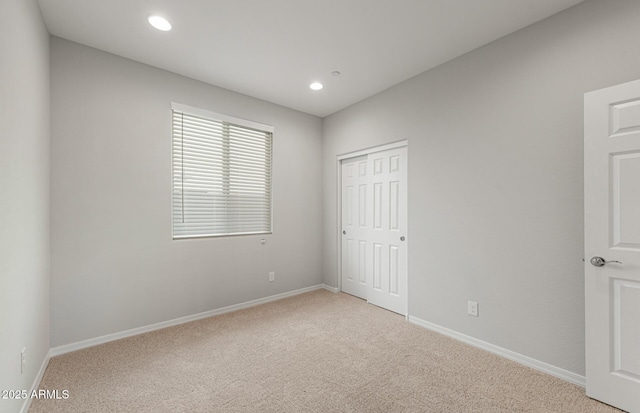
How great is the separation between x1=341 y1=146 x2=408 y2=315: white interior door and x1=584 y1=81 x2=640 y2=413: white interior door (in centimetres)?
166

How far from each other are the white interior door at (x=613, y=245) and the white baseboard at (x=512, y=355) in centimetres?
18

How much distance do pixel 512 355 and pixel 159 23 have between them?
13.3 feet

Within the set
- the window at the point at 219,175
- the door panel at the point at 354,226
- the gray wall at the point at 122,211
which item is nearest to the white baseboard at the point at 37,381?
the gray wall at the point at 122,211

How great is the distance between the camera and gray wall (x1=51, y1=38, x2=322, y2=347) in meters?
2.47

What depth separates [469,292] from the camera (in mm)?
2664

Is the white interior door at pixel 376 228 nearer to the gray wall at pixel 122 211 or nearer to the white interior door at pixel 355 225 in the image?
the white interior door at pixel 355 225

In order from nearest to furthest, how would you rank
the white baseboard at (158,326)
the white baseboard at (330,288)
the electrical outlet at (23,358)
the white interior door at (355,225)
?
the electrical outlet at (23,358), the white baseboard at (158,326), the white interior door at (355,225), the white baseboard at (330,288)

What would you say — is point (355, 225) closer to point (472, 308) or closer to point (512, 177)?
point (472, 308)

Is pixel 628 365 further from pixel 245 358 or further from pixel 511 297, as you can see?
pixel 245 358

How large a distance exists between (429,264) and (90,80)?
12.5 ft

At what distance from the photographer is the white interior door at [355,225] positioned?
391 centimetres

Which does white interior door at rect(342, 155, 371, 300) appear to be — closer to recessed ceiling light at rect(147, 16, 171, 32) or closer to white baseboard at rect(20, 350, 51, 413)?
recessed ceiling light at rect(147, 16, 171, 32)

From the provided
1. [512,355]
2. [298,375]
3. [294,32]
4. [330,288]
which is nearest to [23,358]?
[298,375]

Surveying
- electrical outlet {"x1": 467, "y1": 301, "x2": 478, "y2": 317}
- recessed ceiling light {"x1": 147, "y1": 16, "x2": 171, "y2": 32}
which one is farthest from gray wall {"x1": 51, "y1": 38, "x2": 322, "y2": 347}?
electrical outlet {"x1": 467, "y1": 301, "x2": 478, "y2": 317}
